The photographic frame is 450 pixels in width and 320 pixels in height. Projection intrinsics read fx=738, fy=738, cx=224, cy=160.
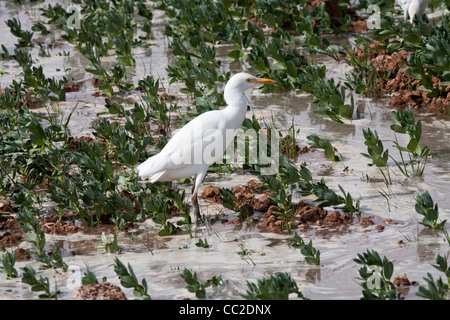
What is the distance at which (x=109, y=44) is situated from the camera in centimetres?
1028

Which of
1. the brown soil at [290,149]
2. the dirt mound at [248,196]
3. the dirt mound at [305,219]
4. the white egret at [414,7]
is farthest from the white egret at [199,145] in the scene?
the white egret at [414,7]

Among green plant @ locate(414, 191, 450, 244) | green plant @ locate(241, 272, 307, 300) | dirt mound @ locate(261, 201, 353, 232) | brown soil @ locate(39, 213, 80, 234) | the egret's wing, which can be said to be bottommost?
brown soil @ locate(39, 213, 80, 234)

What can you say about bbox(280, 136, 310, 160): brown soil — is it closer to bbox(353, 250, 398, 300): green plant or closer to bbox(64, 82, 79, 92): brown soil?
bbox(353, 250, 398, 300): green plant

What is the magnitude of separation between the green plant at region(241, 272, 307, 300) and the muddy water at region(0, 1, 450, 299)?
9.9 inches

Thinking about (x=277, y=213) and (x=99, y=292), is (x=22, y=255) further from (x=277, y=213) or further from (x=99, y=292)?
(x=277, y=213)

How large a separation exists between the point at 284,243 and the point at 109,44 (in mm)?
5640

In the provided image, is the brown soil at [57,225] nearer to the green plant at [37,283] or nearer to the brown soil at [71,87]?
the green plant at [37,283]

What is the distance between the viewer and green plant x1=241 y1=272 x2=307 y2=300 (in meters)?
4.45

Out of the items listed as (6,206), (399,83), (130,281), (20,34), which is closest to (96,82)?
(20,34)

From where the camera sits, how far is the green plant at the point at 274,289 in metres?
4.45

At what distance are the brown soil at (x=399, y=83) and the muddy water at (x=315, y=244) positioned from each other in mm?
228

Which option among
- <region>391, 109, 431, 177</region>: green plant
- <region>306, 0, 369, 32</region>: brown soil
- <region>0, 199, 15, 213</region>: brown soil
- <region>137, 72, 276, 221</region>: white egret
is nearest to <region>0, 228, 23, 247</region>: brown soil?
<region>0, 199, 15, 213</region>: brown soil

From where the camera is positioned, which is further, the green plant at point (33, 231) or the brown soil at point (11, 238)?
the brown soil at point (11, 238)

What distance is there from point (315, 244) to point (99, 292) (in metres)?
1.70
